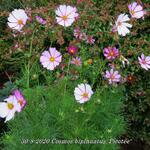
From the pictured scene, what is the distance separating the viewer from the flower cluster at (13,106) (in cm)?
258

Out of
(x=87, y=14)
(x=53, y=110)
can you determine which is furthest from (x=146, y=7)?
(x=53, y=110)

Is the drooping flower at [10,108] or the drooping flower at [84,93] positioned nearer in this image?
the drooping flower at [10,108]

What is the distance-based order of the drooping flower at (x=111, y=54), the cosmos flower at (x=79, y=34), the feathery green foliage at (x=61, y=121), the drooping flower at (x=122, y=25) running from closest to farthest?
the feathery green foliage at (x=61, y=121) → the drooping flower at (x=122, y=25) → the drooping flower at (x=111, y=54) → the cosmos flower at (x=79, y=34)

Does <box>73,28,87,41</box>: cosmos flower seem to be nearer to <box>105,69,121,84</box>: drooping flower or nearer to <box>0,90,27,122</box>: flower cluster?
<box>105,69,121,84</box>: drooping flower

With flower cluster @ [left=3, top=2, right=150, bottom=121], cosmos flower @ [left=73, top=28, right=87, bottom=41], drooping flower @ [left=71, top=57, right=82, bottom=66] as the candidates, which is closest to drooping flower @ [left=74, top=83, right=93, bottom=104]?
flower cluster @ [left=3, top=2, right=150, bottom=121]

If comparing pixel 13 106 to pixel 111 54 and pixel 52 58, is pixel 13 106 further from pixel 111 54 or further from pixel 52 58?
pixel 111 54

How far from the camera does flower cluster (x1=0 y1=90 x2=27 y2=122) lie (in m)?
2.58

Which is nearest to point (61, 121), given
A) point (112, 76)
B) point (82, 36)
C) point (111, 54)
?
point (112, 76)

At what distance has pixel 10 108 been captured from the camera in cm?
261

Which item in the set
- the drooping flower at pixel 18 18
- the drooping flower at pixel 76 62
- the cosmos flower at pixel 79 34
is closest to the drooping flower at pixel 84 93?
the drooping flower at pixel 76 62

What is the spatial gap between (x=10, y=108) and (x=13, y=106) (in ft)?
0.07

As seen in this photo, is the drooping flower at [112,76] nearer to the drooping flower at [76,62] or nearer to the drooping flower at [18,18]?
the drooping flower at [76,62]

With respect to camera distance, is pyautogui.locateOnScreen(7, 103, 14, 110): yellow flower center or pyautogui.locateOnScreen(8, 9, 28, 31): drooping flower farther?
pyautogui.locateOnScreen(8, 9, 28, 31): drooping flower

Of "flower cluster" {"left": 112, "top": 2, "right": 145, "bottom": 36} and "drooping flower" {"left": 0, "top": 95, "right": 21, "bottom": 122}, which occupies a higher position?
"flower cluster" {"left": 112, "top": 2, "right": 145, "bottom": 36}
